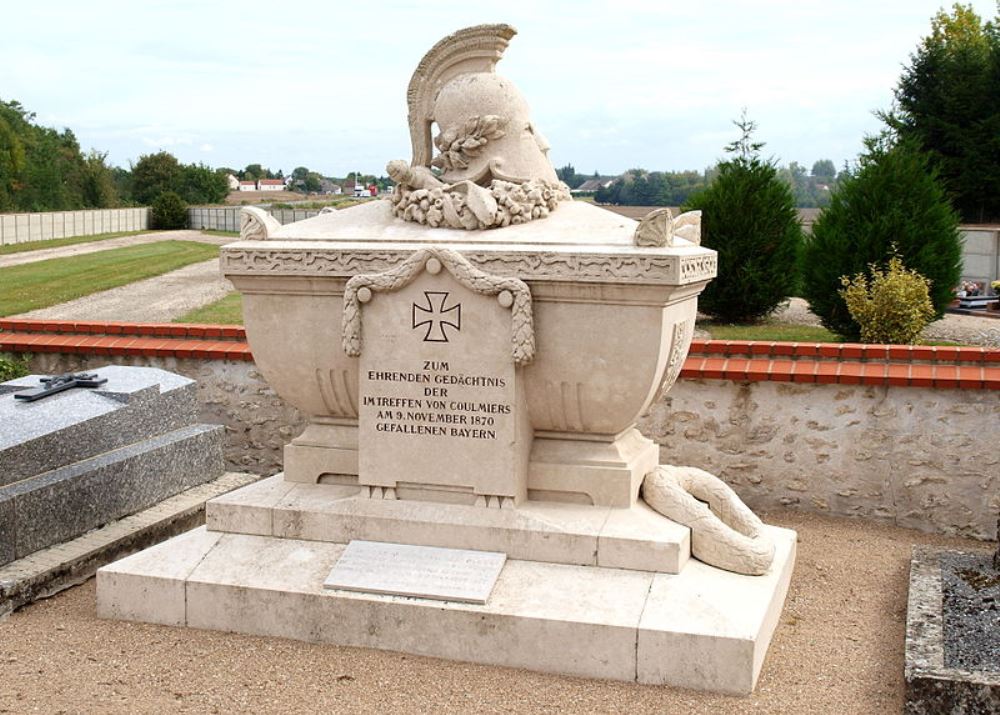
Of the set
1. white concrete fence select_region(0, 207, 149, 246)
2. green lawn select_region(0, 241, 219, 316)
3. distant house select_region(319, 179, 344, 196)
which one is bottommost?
green lawn select_region(0, 241, 219, 316)

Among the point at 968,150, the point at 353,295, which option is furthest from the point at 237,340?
the point at 968,150

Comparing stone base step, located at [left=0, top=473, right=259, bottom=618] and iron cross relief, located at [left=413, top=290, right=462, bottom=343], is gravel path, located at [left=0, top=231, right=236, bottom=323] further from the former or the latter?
iron cross relief, located at [left=413, top=290, right=462, bottom=343]

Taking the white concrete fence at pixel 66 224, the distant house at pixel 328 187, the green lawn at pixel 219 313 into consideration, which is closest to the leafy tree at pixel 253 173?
the distant house at pixel 328 187

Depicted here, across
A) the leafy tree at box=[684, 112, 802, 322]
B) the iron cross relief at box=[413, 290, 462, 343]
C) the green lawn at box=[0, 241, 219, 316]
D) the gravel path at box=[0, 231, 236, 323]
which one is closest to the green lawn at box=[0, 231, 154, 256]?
the green lawn at box=[0, 241, 219, 316]

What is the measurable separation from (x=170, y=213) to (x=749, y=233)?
24.6 m

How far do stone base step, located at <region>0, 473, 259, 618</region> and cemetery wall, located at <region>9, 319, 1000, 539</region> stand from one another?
9.91 feet

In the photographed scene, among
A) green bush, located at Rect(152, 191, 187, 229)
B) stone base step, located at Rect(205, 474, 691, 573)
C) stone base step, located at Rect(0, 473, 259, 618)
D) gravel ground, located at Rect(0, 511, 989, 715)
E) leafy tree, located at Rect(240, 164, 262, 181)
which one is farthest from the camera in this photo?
leafy tree, located at Rect(240, 164, 262, 181)

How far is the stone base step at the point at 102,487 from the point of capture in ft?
18.7

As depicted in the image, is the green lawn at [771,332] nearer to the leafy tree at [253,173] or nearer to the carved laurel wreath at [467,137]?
the carved laurel wreath at [467,137]

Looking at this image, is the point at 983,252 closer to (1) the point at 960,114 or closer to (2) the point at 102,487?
(1) the point at 960,114

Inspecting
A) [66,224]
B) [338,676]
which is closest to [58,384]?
[338,676]

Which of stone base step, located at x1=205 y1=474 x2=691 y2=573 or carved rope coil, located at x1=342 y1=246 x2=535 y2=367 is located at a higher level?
carved rope coil, located at x1=342 y1=246 x2=535 y2=367

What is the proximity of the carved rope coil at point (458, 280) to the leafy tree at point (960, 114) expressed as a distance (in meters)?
24.0

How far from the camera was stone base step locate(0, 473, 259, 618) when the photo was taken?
18.0 feet
